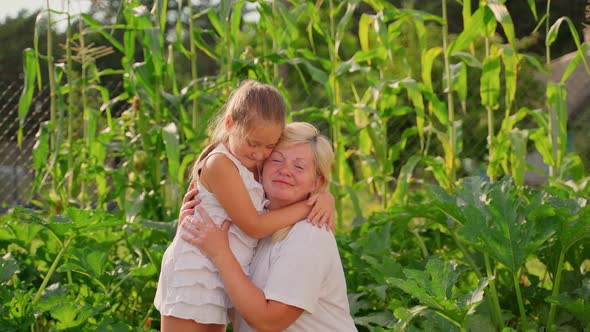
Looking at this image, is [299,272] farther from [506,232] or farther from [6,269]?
[6,269]

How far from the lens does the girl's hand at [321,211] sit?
5.97 feet

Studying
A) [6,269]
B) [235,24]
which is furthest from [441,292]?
[235,24]

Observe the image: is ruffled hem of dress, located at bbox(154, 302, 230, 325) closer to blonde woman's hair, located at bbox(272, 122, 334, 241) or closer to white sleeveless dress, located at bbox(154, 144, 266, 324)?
white sleeveless dress, located at bbox(154, 144, 266, 324)

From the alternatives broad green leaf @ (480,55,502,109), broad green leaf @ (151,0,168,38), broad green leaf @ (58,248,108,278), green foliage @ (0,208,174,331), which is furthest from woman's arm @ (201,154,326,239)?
broad green leaf @ (480,55,502,109)

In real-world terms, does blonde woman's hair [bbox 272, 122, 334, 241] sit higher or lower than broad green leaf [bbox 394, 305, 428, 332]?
higher

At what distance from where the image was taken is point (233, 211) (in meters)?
1.82

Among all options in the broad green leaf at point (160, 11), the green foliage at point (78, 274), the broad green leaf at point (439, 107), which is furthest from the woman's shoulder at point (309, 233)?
the broad green leaf at point (439, 107)

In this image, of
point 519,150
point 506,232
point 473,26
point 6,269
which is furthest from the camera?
point 473,26

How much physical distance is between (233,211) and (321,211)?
206 mm

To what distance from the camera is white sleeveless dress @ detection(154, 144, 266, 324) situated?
1.81 m

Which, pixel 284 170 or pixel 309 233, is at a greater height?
pixel 284 170

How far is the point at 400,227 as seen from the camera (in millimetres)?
2594

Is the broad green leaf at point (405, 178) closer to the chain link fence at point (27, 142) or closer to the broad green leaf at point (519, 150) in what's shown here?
the broad green leaf at point (519, 150)

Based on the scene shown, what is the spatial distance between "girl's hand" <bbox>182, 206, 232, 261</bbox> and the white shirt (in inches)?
4.1
